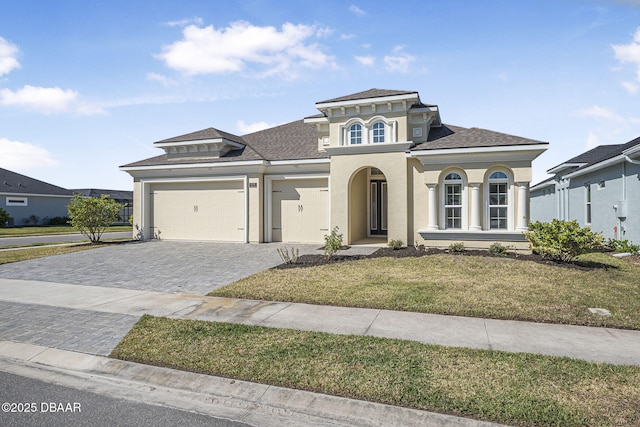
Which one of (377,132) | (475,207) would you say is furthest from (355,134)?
(475,207)

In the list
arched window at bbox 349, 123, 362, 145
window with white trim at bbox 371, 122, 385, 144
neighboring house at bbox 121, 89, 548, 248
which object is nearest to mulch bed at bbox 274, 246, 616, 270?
neighboring house at bbox 121, 89, 548, 248

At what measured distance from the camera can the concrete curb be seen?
368 centimetres

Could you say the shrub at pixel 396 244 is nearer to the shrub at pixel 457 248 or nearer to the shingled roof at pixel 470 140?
the shrub at pixel 457 248

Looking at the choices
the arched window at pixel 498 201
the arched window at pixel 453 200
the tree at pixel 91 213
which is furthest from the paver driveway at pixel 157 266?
the arched window at pixel 498 201

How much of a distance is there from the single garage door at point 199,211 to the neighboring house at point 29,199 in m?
24.8

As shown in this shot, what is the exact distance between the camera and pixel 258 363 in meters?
4.71

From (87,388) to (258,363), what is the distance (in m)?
1.97

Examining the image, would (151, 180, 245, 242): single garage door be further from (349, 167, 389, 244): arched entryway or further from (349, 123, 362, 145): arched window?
(349, 123, 362, 145): arched window

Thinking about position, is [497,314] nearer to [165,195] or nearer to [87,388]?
[87,388]

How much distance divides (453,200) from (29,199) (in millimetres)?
41106

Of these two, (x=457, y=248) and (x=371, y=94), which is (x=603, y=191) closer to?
(x=457, y=248)

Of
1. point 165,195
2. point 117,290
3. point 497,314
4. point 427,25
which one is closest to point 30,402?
point 117,290

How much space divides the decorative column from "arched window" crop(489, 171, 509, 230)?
52 cm

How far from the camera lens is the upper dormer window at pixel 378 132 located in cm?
1541
